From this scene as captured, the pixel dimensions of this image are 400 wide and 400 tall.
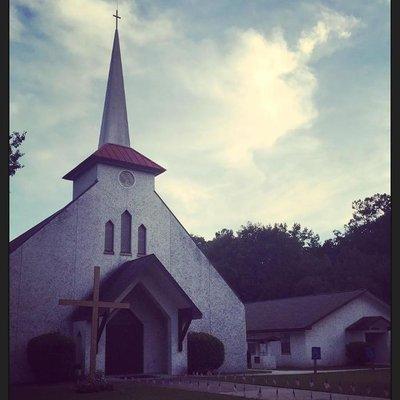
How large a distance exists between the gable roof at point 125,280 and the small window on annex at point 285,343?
531 inches

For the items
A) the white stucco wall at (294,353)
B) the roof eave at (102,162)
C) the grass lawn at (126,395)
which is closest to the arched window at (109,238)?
the roof eave at (102,162)

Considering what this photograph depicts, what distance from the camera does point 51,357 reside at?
21.2 m

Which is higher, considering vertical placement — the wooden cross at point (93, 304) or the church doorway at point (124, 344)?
the wooden cross at point (93, 304)

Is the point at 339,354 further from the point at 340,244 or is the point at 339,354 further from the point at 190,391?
the point at 340,244

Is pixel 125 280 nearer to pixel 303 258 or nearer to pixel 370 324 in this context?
pixel 370 324

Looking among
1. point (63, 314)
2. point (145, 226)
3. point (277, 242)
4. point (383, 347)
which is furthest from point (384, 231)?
point (63, 314)

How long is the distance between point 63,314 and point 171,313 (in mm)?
5419

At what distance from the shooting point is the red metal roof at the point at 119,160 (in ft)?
88.2

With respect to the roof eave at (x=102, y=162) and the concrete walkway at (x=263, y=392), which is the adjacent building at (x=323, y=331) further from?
the concrete walkway at (x=263, y=392)

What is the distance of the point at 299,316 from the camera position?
3603cm

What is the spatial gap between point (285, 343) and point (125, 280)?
1752 cm

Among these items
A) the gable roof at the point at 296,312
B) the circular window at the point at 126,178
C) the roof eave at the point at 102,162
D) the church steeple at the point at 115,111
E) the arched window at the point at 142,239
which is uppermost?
the church steeple at the point at 115,111

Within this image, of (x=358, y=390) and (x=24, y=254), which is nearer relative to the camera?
(x=358, y=390)

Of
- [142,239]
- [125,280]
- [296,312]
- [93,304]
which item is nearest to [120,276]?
[125,280]
